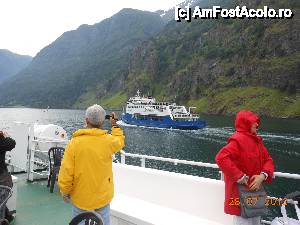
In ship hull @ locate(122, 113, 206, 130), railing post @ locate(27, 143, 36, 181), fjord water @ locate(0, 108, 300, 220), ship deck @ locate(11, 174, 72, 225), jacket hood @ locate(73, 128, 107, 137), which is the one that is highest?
jacket hood @ locate(73, 128, 107, 137)

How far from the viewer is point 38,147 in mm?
12289

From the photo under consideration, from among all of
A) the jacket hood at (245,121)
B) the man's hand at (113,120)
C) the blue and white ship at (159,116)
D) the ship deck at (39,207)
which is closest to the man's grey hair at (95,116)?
the man's hand at (113,120)

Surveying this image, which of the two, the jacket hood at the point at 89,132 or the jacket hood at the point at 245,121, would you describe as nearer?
the jacket hood at the point at 89,132

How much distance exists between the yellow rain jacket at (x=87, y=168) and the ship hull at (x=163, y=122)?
8264 centimetres

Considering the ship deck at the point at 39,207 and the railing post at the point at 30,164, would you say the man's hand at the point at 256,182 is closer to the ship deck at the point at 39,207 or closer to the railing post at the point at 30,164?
the ship deck at the point at 39,207

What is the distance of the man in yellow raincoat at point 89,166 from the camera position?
14.5 feet

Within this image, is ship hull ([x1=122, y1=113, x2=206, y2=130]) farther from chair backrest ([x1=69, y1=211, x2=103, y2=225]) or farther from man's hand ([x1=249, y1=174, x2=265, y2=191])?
chair backrest ([x1=69, y1=211, x2=103, y2=225])

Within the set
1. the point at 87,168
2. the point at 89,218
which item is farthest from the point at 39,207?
the point at 89,218

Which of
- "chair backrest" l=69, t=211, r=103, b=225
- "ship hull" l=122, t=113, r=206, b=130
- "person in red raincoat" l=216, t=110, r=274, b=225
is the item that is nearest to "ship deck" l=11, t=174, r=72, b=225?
"chair backrest" l=69, t=211, r=103, b=225

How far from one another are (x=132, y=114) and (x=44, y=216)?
9713 cm

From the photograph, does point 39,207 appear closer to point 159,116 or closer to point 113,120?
point 113,120

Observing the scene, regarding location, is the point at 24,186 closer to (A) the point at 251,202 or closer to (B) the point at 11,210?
(B) the point at 11,210

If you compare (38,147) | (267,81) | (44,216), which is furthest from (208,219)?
(267,81)

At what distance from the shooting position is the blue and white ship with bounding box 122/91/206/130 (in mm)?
88100
